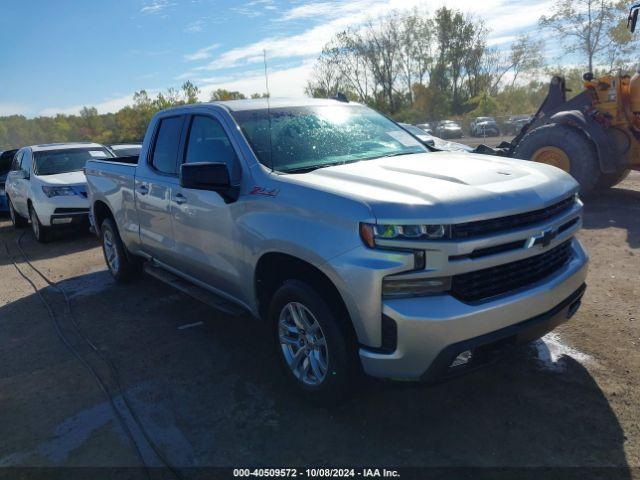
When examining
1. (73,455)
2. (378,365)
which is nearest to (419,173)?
(378,365)

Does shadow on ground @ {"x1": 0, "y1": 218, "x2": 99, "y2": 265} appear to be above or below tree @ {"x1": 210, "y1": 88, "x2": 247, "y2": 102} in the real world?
below

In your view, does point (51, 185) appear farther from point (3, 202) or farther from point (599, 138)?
point (599, 138)

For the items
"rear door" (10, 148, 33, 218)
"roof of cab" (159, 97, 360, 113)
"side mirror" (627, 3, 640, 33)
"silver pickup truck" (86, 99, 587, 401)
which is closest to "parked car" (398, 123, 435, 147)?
"silver pickup truck" (86, 99, 587, 401)

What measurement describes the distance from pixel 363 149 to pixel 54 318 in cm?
375

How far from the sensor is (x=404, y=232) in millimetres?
2648

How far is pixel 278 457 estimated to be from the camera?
2891 millimetres

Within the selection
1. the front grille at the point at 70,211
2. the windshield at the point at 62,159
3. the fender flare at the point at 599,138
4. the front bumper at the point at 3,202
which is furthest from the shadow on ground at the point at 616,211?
the front bumper at the point at 3,202

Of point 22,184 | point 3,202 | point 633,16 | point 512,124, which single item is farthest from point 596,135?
point 512,124

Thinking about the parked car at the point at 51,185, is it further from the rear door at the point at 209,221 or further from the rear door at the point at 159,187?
the rear door at the point at 209,221

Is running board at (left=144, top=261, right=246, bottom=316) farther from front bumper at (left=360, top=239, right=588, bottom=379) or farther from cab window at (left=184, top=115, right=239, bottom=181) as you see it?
front bumper at (left=360, top=239, right=588, bottom=379)

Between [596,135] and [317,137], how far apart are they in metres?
6.49

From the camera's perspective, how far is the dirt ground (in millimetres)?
2867

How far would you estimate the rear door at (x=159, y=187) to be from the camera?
4648mm

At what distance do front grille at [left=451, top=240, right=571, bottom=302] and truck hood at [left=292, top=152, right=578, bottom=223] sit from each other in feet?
1.02
